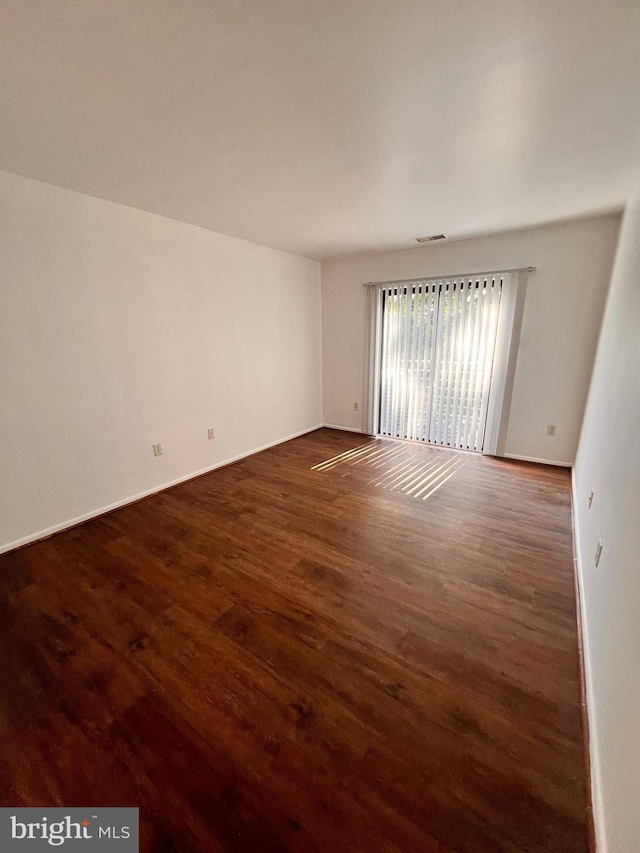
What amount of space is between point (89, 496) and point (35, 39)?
256 cm

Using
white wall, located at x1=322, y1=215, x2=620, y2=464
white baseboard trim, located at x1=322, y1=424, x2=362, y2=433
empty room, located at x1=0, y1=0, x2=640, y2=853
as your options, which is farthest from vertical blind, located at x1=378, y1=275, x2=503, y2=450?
white baseboard trim, located at x1=322, y1=424, x2=362, y2=433

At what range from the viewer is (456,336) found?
379cm

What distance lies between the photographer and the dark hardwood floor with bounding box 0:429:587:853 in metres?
A: 1.03

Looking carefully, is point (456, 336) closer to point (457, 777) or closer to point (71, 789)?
point (457, 777)

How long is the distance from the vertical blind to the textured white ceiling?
129 cm

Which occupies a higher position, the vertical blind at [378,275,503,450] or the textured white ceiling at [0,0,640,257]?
the textured white ceiling at [0,0,640,257]

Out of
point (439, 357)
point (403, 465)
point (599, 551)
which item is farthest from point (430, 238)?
point (599, 551)

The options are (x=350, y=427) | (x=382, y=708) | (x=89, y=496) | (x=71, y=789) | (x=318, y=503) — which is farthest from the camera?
(x=350, y=427)

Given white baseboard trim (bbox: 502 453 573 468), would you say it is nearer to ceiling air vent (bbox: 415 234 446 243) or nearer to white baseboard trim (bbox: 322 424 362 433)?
white baseboard trim (bbox: 322 424 362 433)

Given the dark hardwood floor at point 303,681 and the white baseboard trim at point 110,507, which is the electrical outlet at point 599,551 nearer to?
the dark hardwood floor at point 303,681

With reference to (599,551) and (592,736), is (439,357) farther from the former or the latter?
(592,736)

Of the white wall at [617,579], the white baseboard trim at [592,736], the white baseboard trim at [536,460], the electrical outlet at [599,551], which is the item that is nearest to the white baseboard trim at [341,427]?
the white baseboard trim at [536,460]

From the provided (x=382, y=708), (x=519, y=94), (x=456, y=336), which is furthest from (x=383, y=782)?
(x=456, y=336)

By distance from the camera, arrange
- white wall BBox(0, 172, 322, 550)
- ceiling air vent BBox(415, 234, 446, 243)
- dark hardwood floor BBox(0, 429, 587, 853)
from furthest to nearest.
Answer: ceiling air vent BBox(415, 234, 446, 243) < white wall BBox(0, 172, 322, 550) < dark hardwood floor BBox(0, 429, 587, 853)
